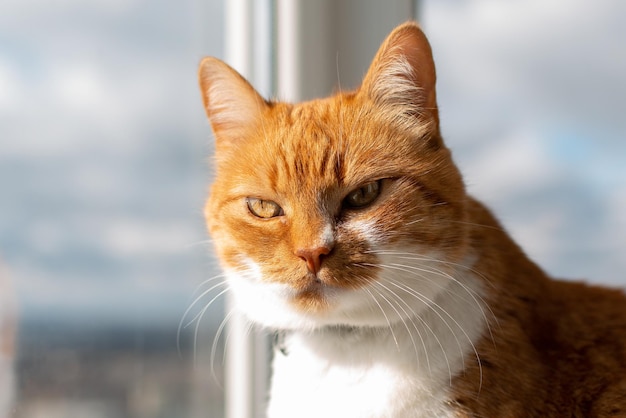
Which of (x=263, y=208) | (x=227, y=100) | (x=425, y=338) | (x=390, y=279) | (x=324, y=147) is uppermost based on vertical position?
(x=227, y=100)

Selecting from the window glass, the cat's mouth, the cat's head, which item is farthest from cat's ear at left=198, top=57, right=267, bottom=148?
the cat's mouth

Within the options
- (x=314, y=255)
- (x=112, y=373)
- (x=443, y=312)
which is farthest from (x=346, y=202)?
(x=112, y=373)

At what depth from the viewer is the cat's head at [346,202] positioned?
1312 mm

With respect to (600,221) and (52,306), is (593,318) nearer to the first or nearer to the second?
(600,221)

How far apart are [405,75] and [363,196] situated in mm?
270

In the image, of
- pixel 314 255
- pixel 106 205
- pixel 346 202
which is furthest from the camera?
pixel 106 205

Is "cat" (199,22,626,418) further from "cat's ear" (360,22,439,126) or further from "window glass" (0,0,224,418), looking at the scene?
"window glass" (0,0,224,418)

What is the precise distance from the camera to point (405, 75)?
4.78 feet

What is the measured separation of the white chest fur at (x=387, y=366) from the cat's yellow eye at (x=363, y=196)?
24cm

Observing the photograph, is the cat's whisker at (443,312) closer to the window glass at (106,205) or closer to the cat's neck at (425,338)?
the cat's neck at (425,338)

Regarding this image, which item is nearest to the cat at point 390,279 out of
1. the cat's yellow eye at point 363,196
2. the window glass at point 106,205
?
the cat's yellow eye at point 363,196

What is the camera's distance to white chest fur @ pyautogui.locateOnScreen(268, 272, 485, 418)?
1.32 m

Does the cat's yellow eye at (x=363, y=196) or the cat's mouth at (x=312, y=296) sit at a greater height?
the cat's yellow eye at (x=363, y=196)

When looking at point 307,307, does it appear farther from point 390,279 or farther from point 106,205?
point 106,205
